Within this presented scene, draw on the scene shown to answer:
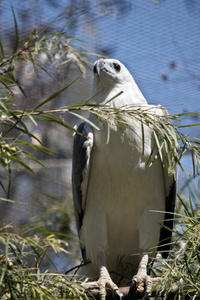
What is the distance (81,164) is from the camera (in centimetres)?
226

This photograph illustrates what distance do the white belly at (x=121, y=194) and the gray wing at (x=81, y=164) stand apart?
0.11ft

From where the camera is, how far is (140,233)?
2.32 m

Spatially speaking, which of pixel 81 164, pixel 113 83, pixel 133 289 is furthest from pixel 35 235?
pixel 113 83

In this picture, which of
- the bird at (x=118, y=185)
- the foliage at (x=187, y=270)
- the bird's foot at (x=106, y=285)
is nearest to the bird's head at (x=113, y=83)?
the bird at (x=118, y=185)

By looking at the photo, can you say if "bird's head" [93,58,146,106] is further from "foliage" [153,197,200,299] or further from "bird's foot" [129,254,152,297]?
"foliage" [153,197,200,299]

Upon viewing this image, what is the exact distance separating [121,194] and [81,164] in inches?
9.6

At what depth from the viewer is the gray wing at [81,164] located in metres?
2.23

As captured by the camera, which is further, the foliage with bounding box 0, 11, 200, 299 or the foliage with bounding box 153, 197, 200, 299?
the foliage with bounding box 153, 197, 200, 299

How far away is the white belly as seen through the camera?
222 centimetres

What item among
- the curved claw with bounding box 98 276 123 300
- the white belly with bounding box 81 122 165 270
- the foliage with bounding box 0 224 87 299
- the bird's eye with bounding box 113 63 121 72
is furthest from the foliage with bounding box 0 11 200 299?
the bird's eye with bounding box 113 63 121 72

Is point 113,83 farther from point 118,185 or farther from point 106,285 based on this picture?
point 106,285

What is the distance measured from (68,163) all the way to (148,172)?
46.5 inches

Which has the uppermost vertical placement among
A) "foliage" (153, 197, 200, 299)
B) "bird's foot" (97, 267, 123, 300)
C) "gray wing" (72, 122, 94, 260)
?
"foliage" (153, 197, 200, 299)

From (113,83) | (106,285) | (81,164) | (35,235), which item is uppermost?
(35,235)
